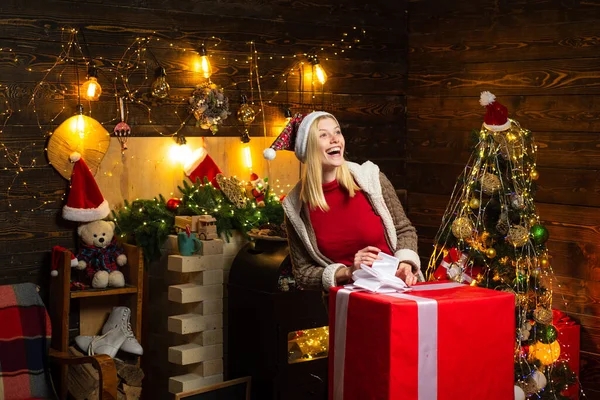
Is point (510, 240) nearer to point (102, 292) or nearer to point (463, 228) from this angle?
point (463, 228)

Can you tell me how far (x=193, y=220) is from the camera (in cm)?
423

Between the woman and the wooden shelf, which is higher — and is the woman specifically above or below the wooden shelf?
above

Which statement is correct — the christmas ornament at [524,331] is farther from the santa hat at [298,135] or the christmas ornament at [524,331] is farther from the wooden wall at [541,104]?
the santa hat at [298,135]

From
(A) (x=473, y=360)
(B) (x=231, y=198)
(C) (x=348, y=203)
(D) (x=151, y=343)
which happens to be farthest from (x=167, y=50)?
(A) (x=473, y=360)

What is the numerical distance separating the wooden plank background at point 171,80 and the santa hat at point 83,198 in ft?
0.35

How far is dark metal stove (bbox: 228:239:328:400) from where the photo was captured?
13.4 ft

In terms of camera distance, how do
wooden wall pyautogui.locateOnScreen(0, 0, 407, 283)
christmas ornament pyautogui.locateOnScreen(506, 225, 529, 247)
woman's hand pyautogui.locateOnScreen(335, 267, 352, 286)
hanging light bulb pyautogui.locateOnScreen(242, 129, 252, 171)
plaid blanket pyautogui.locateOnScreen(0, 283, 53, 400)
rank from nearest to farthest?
woman's hand pyautogui.locateOnScreen(335, 267, 352, 286) < plaid blanket pyautogui.locateOnScreen(0, 283, 53, 400) < christmas ornament pyautogui.locateOnScreen(506, 225, 529, 247) < wooden wall pyautogui.locateOnScreen(0, 0, 407, 283) < hanging light bulb pyautogui.locateOnScreen(242, 129, 252, 171)

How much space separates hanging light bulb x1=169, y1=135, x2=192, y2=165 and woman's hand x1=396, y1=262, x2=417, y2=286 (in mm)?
1958

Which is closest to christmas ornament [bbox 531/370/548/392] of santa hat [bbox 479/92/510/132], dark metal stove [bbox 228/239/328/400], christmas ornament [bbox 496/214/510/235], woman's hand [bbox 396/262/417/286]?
christmas ornament [bbox 496/214/510/235]

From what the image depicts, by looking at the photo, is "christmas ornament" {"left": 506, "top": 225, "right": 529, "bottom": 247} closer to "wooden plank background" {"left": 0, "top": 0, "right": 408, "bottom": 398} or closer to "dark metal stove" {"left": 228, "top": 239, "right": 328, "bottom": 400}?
"dark metal stove" {"left": 228, "top": 239, "right": 328, "bottom": 400}

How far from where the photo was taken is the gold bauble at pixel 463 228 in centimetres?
390

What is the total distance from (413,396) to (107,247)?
214 cm

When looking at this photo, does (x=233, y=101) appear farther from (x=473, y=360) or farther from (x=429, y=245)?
(x=473, y=360)

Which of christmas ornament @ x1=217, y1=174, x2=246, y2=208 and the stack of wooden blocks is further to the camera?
christmas ornament @ x1=217, y1=174, x2=246, y2=208
